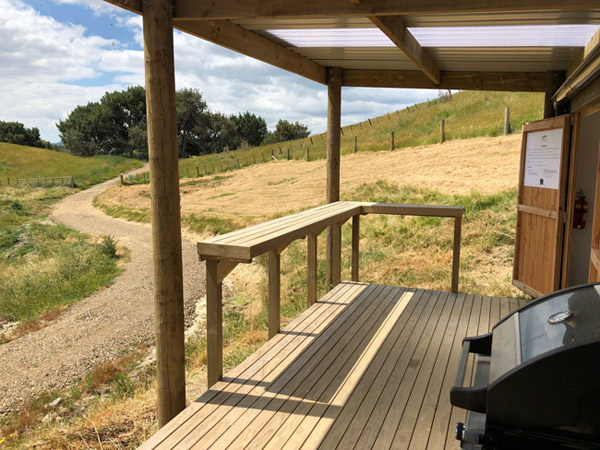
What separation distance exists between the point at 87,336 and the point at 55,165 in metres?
34.5

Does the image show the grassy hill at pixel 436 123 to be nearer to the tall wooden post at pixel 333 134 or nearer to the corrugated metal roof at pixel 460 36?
the tall wooden post at pixel 333 134

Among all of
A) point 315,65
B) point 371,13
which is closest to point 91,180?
point 315,65

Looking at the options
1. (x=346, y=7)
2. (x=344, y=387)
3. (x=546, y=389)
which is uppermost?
(x=346, y=7)

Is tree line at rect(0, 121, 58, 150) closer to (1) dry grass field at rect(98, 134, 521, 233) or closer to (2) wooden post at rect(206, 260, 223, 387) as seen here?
(1) dry grass field at rect(98, 134, 521, 233)

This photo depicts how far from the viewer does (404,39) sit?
362cm

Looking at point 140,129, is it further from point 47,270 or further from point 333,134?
point 333,134

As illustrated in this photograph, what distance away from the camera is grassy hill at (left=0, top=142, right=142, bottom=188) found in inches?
1395

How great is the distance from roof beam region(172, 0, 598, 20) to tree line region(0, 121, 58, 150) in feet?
194

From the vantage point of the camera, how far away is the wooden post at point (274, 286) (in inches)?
141

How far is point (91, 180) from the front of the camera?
33.9 meters

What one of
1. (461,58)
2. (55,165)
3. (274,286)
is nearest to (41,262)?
(274,286)

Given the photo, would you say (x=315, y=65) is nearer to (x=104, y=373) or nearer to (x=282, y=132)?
(x=104, y=373)

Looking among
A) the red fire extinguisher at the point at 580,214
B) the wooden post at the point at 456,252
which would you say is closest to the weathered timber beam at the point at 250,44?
the wooden post at the point at 456,252

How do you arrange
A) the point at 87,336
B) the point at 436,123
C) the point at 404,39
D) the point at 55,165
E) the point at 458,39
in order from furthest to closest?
1. the point at 55,165
2. the point at 436,123
3. the point at 87,336
4. the point at 458,39
5. the point at 404,39
